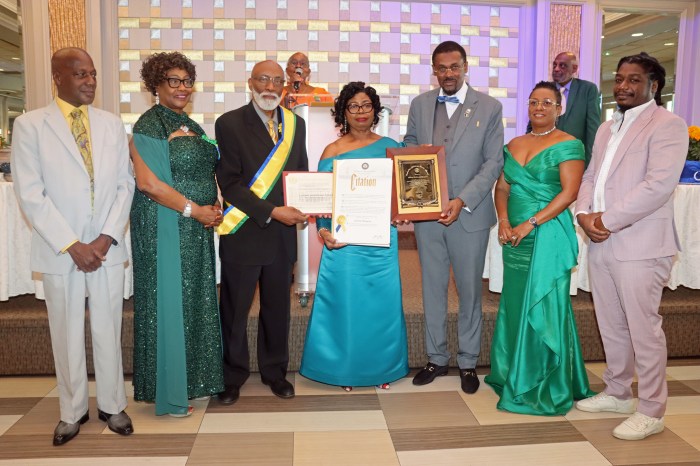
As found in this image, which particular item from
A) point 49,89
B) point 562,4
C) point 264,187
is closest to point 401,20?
point 562,4

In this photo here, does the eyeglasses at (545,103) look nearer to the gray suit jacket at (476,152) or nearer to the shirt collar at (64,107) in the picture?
the gray suit jacket at (476,152)

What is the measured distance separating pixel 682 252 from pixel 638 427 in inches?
59.2

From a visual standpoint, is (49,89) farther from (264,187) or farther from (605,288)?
(605,288)

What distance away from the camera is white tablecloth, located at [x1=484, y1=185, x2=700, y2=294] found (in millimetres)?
3520

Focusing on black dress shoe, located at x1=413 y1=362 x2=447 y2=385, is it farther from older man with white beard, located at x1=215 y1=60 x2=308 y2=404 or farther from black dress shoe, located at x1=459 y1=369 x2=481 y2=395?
older man with white beard, located at x1=215 y1=60 x2=308 y2=404

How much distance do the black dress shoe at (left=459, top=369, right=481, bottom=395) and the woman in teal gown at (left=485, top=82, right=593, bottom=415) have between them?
21cm

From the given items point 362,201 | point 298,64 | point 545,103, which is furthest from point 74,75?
point 298,64

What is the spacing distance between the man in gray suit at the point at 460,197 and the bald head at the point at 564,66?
2.12 meters

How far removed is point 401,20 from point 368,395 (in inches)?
201

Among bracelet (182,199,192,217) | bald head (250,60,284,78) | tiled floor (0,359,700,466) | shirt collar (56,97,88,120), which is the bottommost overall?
tiled floor (0,359,700,466)

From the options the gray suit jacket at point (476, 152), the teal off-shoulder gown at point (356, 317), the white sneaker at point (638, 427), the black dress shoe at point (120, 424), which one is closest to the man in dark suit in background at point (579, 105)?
the gray suit jacket at point (476, 152)

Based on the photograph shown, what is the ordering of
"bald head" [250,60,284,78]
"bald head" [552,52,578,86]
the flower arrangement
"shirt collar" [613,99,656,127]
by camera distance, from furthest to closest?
"bald head" [552,52,578,86], the flower arrangement, "bald head" [250,60,284,78], "shirt collar" [613,99,656,127]

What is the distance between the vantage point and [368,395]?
298cm

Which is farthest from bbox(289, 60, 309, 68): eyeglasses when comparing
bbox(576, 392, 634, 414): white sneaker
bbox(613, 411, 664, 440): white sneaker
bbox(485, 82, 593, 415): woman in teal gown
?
bbox(613, 411, 664, 440): white sneaker
